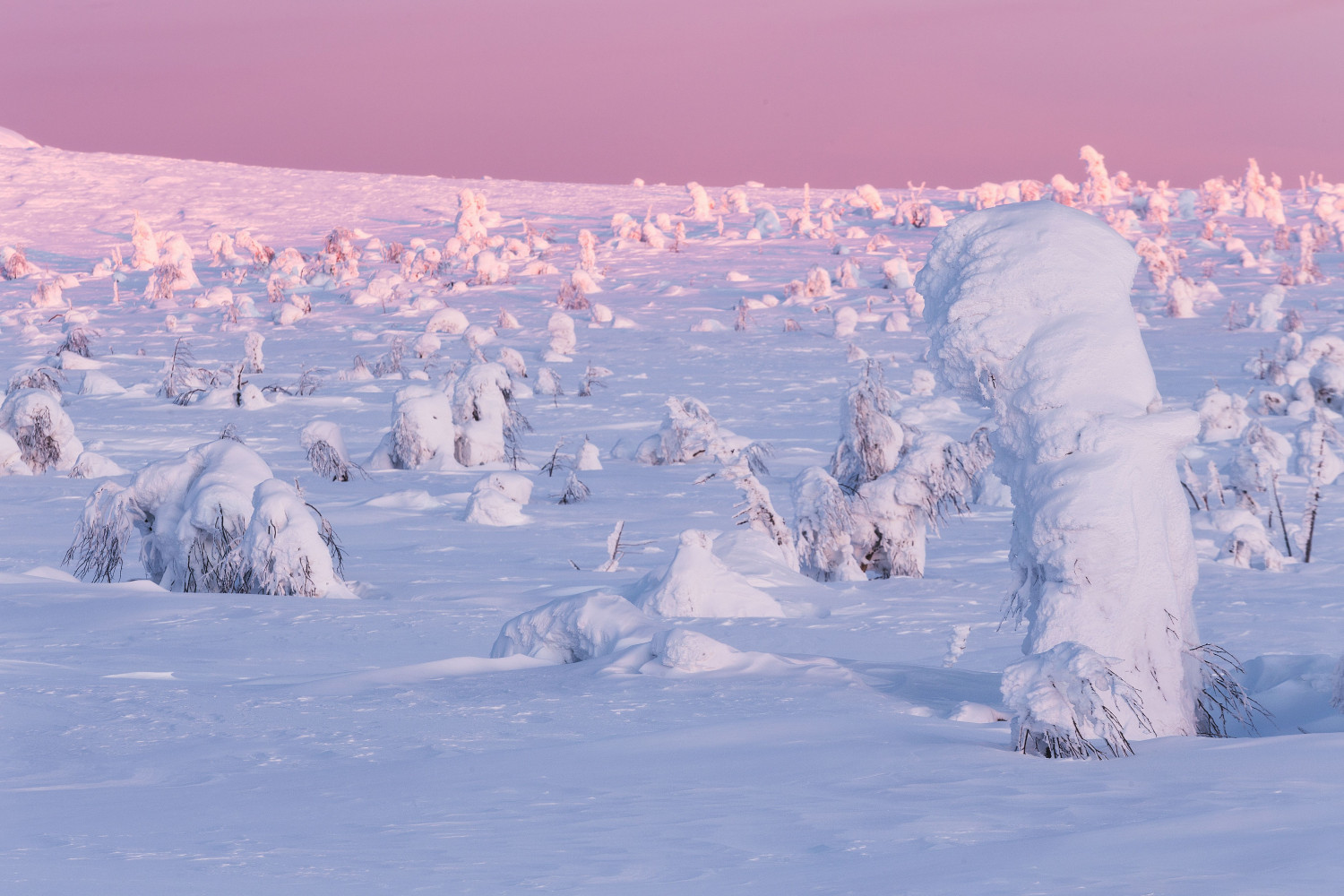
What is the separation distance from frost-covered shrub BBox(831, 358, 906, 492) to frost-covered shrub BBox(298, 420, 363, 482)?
4.48 m

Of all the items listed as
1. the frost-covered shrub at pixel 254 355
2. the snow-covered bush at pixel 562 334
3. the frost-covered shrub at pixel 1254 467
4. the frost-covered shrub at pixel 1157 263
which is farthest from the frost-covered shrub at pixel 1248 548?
the frost-covered shrub at pixel 1157 263

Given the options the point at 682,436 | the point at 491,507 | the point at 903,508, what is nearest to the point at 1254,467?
the point at 903,508

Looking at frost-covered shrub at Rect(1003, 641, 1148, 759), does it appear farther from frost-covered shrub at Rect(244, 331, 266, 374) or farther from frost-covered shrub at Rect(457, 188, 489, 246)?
frost-covered shrub at Rect(457, 188, 489, 246)

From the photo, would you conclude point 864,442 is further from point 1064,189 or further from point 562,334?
point 1064,189

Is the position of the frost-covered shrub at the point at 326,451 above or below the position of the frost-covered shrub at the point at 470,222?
below

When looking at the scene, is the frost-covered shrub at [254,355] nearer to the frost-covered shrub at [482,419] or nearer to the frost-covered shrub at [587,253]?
the frost-covered shrub at [482,419]

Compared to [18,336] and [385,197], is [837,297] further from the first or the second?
[385,197]

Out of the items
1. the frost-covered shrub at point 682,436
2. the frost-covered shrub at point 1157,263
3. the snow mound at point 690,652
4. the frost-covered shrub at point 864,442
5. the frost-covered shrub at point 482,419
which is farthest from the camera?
A: the frost-covered shrub at point 1157,263

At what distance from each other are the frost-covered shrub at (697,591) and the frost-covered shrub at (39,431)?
7.49m

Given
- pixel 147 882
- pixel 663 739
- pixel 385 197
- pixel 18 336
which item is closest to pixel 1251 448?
pixel 663 739

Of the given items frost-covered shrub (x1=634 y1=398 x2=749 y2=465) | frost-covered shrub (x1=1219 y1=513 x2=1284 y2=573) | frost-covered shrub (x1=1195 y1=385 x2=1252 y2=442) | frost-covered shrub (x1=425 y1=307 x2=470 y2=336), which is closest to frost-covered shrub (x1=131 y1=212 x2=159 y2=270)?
frost-covered shrub (x1=425 y1=307 x2=470 y2=336)

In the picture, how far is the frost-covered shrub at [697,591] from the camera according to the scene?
7062mm

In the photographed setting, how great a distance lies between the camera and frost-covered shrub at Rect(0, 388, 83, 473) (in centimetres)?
1272

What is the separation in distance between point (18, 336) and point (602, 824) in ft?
72.1
